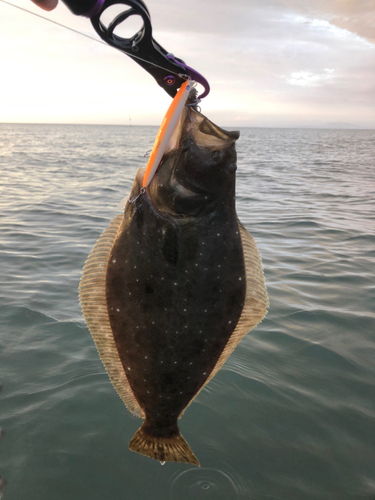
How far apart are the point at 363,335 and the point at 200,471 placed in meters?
2.91

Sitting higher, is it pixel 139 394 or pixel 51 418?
pixel 139 394

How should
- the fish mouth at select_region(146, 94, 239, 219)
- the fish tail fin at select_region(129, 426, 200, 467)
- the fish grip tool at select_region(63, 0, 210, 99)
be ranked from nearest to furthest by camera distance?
1. the fish grip tool at select_region(63, 0, 210, 99)
2. the fish mouth at select_region(146, 94, 239, 219)
3. the fish tail fin at select_region(129, 426, 200, 467)

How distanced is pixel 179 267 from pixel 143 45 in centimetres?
121

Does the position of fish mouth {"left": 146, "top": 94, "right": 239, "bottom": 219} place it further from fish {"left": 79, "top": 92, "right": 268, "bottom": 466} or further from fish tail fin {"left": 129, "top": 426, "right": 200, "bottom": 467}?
fish tail fin {"left": 129, "top": 426, "right": 200, "bottom": 467}

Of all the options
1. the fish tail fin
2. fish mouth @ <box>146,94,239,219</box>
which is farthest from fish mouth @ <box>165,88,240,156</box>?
the fish tail fin

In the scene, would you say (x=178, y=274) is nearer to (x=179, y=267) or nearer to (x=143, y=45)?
(x=179, y=267)

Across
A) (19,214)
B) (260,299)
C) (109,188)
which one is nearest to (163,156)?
(260,299)

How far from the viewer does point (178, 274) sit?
2.05m

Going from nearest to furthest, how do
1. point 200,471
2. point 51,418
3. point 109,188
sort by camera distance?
point 200,471, point 51,418, point 109,188

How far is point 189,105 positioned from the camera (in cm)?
196

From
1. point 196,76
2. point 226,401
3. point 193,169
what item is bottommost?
point 226,401

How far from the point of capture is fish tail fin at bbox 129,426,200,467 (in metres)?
2.33

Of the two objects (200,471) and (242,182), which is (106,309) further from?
(242,182)

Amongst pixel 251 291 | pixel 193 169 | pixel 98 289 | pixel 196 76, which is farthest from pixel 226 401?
pixel 196 76
